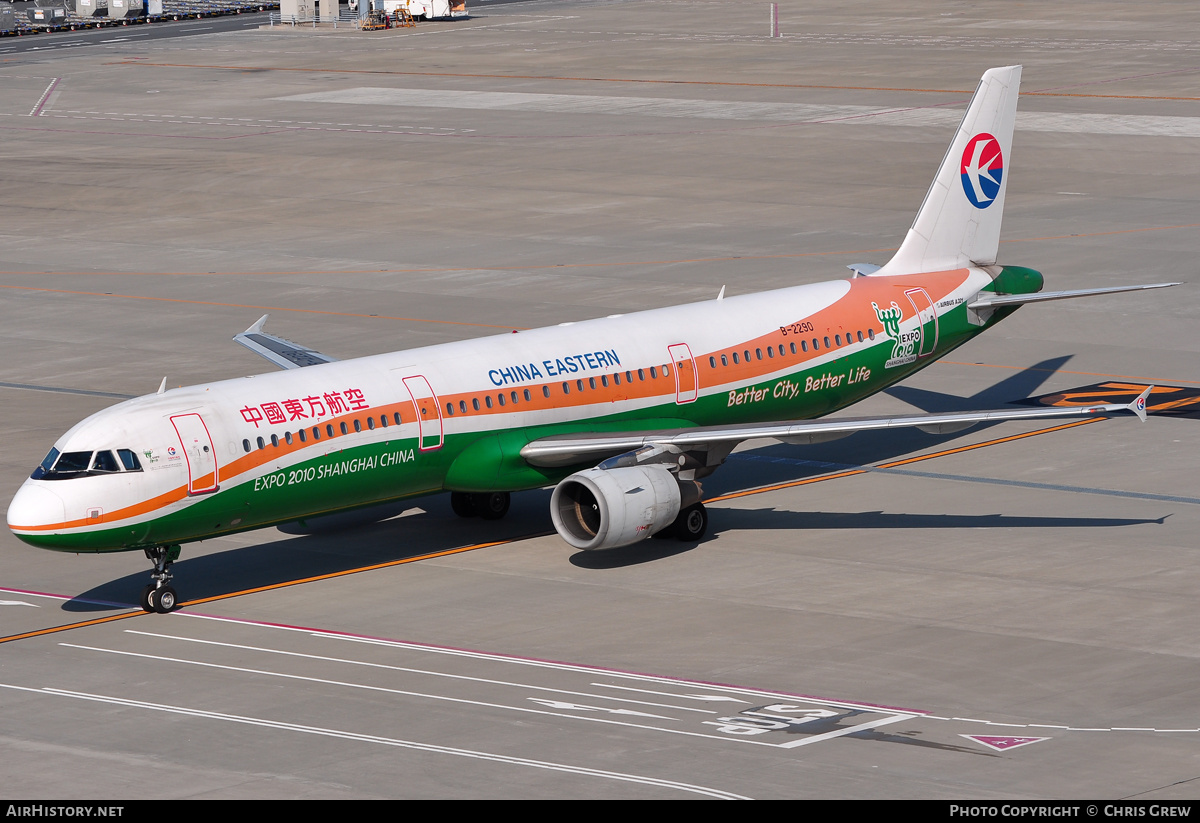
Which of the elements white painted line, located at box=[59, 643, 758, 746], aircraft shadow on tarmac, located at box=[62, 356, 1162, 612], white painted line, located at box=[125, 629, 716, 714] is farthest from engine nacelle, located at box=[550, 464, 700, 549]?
white painted line, located at box=[59, 643, 758, 746]

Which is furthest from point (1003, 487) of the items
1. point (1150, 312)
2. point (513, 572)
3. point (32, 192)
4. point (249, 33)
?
point (249, 33)

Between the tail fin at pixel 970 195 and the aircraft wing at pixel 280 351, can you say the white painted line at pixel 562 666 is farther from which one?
the tail fin at pixel 970 195

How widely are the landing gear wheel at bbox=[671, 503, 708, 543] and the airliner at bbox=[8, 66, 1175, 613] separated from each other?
0.15 ft

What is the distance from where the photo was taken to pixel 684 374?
39062mm

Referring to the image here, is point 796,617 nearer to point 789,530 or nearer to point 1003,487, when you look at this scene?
point 789,530

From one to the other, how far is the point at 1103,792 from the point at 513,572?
48.4 ft

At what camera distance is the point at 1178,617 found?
31406mm

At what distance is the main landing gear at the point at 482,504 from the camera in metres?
39.3

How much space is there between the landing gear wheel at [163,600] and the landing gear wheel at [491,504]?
7931mm

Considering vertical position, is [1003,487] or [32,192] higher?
[32,192]

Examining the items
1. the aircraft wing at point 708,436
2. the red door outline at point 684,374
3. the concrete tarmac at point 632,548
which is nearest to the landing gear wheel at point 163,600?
the concrete tarmac at point 632,548

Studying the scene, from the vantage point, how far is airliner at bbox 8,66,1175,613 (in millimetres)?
32625

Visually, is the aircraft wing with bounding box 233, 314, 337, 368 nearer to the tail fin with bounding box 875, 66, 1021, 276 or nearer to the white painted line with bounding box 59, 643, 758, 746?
the white painted line with bounding box 59, 643, 758, 746

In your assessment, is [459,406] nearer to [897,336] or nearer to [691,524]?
[691,524]
